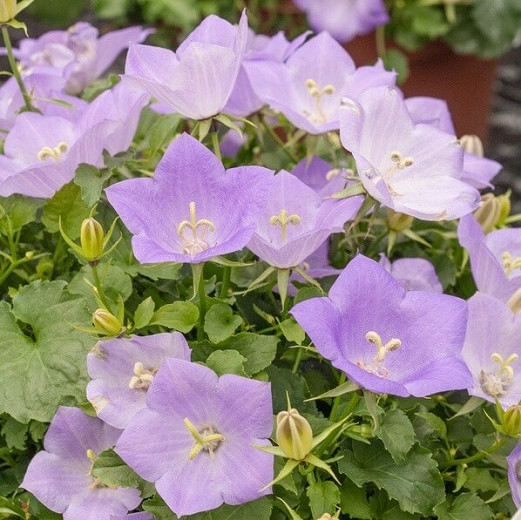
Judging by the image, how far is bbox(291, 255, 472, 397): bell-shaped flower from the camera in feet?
2.18

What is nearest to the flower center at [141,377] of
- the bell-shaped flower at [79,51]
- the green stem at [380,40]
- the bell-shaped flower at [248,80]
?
the bell-shaped flower at [248,80]

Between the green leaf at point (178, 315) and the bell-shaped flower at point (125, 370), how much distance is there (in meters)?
0.03

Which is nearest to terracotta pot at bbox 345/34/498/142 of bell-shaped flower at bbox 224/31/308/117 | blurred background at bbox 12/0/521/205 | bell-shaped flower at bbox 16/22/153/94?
blurred background at bbox 12/0/521/205

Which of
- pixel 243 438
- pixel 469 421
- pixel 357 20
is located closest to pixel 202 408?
pixel 243 438

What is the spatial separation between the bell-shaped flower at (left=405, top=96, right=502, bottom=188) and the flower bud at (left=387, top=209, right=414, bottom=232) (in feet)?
0.30

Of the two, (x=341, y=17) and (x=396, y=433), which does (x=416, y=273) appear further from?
(x=341, y=17)

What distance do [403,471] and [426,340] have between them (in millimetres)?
117

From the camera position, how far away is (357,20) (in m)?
2.14

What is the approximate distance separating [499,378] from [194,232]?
0.30 meters

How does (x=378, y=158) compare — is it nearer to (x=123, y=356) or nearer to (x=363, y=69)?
(x=363, y=69)

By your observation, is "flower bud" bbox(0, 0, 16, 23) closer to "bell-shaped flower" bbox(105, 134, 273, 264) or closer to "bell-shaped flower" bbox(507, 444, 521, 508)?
"bell-shaped flower" bbox(105, 134, 273, 264)

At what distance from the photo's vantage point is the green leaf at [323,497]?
675 mm

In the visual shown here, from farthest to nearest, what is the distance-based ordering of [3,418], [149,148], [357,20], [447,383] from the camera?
1. [357,20]
2. [149,148]
3. [3,418]
4. [447,383]

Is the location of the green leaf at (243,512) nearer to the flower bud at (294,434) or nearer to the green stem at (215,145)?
the flower bud at (294,434)
